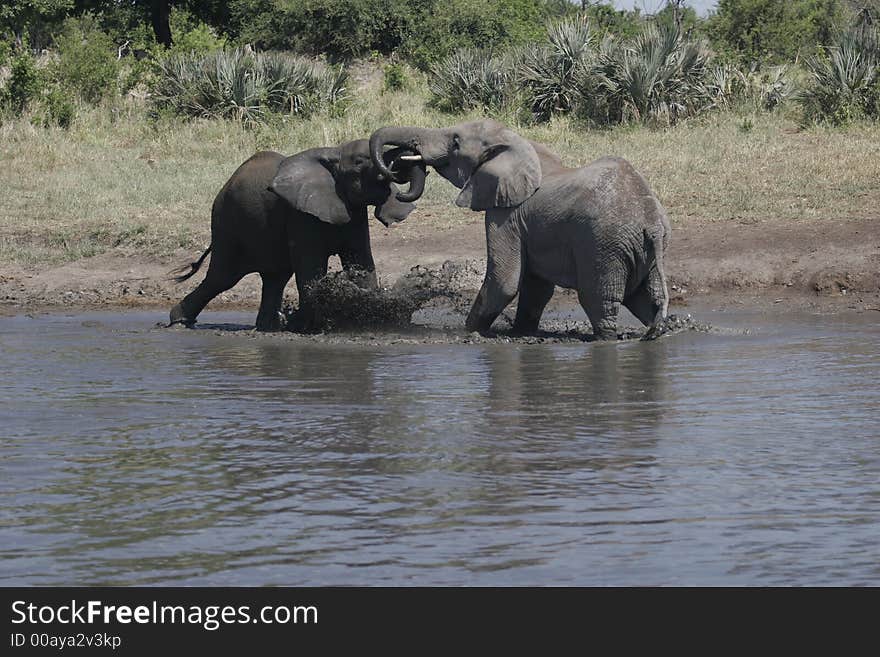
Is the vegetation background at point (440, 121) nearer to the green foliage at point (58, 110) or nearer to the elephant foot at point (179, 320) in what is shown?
the green foliage at point (58, 110)

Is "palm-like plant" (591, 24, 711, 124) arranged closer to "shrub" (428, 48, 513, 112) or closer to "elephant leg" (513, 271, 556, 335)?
"shrub" (428, 48, 513, 112)

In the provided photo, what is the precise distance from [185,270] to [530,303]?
15.9 feet

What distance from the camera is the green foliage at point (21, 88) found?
23.0m

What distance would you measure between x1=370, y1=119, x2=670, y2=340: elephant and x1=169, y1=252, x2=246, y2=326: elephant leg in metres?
2.24

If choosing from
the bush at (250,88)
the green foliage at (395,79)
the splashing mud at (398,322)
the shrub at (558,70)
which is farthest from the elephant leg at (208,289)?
the green foliage at (395,79)

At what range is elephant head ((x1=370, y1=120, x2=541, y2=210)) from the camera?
11.2 metres

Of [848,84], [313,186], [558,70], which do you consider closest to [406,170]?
[313,186]

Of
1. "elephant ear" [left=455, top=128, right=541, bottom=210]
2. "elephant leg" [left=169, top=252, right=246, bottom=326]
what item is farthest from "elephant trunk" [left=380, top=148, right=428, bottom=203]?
"elephant leg" [left=169, top=252, right=246, bottom=326]

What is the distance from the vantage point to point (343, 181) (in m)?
11.7

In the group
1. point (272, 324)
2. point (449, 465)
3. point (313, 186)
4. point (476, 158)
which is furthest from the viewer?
point (272, 324)

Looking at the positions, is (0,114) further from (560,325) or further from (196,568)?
(196,568)

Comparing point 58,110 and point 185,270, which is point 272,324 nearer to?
point 185,270
